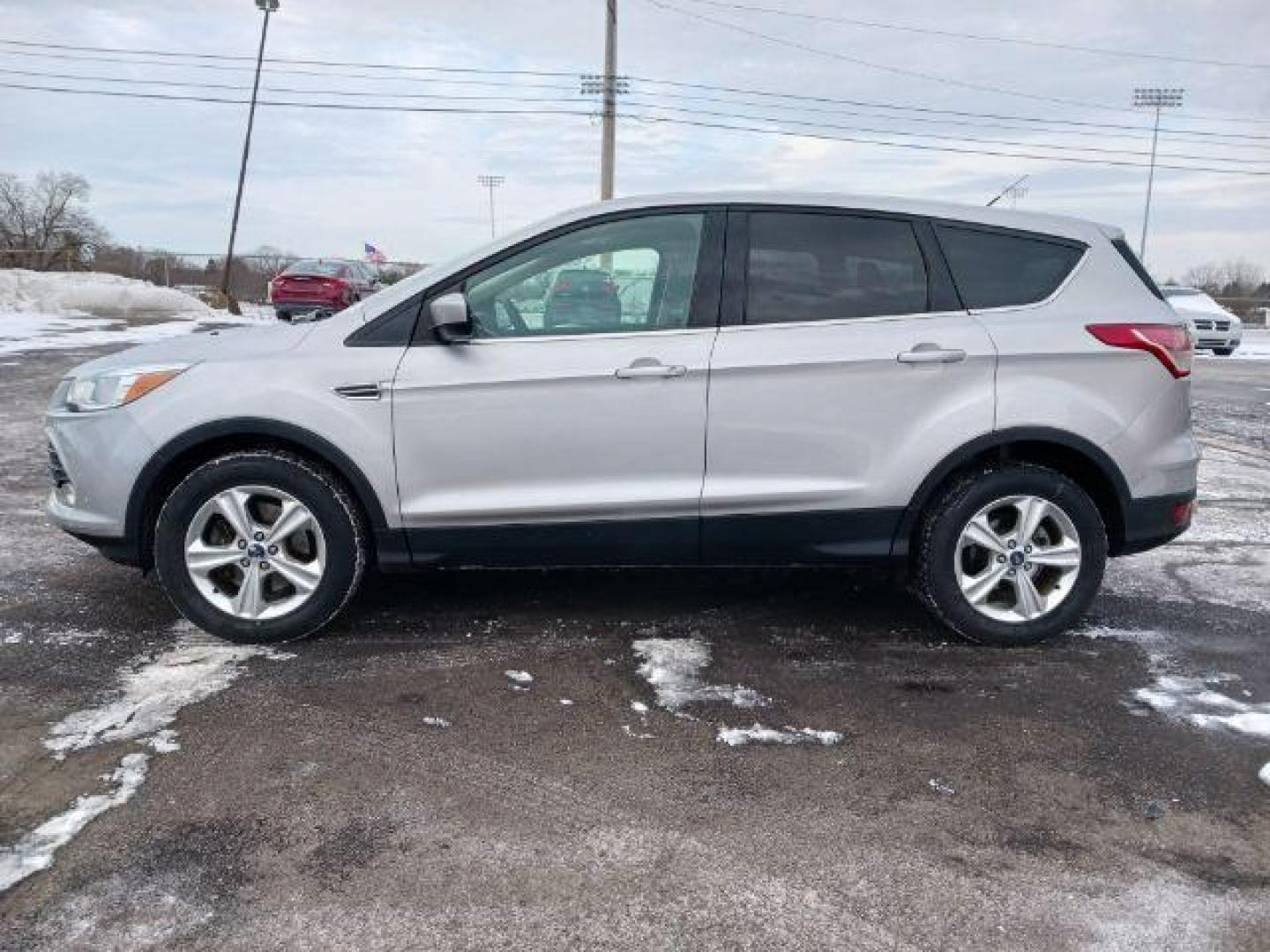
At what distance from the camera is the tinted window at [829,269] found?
418 cm

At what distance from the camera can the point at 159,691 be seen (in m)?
3.75

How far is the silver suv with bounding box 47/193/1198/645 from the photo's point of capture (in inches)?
159

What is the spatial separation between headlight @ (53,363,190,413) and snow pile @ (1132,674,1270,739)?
12.5 feet

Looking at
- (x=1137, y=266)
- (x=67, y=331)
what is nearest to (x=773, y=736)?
(x=1137, y=266)

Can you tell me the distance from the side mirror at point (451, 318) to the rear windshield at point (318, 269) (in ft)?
73.5

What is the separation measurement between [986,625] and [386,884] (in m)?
2.65

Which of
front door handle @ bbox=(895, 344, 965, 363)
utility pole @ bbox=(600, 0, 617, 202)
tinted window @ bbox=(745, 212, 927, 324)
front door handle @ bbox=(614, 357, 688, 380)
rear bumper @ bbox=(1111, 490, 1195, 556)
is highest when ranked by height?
utility pole @ bbox=(600, 0, 617, 202)

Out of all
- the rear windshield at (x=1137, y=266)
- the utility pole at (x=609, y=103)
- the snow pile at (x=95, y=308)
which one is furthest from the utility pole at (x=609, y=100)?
the rear windshield at (x=1137, y=266)

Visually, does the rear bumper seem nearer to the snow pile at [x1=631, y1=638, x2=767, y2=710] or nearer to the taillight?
the taillight

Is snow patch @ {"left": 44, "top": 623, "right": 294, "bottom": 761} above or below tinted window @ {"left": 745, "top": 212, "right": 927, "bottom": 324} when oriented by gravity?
below

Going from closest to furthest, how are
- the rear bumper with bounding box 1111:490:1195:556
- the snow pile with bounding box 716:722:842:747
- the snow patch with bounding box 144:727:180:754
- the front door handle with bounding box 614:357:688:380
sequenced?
the snow patch with bounding box 144:727:180:754
the snow pile with bounding box 716:722:842:747
the front door handle with bounding box 614:357:688:380
the rear bumper with bounding box 1111:490:1195:556

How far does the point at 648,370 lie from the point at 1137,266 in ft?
6.88

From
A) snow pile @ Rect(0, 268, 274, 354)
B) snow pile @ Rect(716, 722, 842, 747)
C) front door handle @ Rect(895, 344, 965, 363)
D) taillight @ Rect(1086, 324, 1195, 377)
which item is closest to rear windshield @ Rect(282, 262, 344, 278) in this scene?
snow pile @ Rect(0, 268, 274, 354)

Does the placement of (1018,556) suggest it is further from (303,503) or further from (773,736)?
(303,503)
